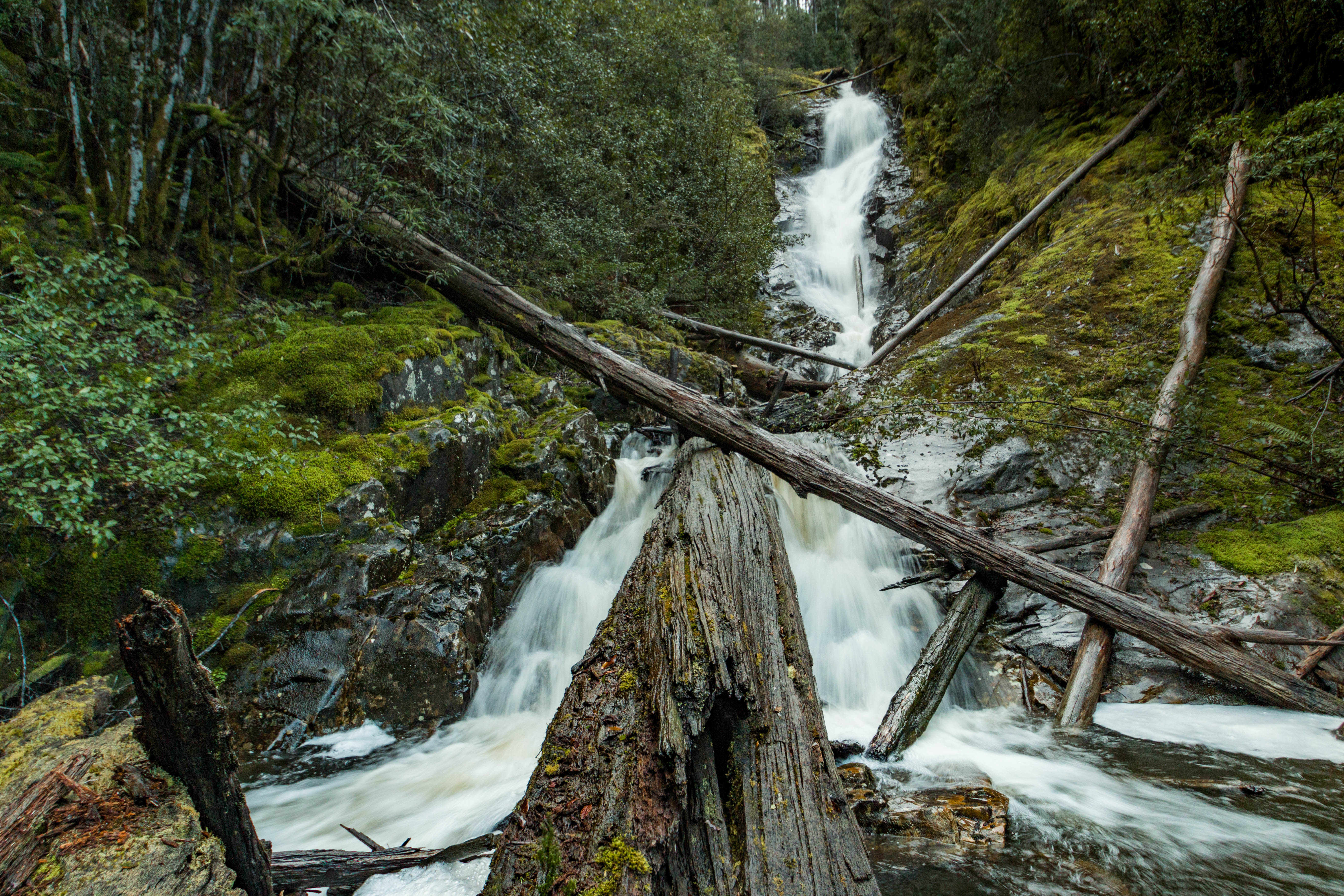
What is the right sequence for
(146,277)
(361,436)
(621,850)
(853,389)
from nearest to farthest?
1. (621,850)
2. (361,436)
3. (146,277)
4. (853,389)

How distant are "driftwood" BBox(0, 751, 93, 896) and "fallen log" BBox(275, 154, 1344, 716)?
16.5 feet

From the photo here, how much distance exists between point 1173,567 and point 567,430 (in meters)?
6.51

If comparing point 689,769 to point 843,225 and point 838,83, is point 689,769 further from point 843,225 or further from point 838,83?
point 838,83

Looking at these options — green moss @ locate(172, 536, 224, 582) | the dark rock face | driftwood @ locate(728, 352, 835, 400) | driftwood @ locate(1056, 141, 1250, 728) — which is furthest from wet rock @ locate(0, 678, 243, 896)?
driftwood @ locate(728, 352, 835, 400)

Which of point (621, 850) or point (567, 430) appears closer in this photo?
point (621, 850)

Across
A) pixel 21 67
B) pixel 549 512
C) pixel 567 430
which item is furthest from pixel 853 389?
pixel 21 67

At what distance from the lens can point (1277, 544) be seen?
5.05 m

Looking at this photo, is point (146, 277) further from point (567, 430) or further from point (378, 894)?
point (378, 894)

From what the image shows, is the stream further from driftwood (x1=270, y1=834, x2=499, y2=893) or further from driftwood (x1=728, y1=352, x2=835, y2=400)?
driftwood (x1=728, y1=352, x2=835, y2=400)

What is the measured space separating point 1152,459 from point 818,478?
3238 millimetres

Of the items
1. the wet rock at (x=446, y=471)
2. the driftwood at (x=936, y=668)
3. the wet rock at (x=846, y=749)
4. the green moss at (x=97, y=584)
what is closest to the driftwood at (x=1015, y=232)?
the driftwood at (x=936, y=668)

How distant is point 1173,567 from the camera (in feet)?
17.2

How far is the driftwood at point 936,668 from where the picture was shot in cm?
404

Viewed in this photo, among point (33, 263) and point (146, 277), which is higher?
point (146, 277)
